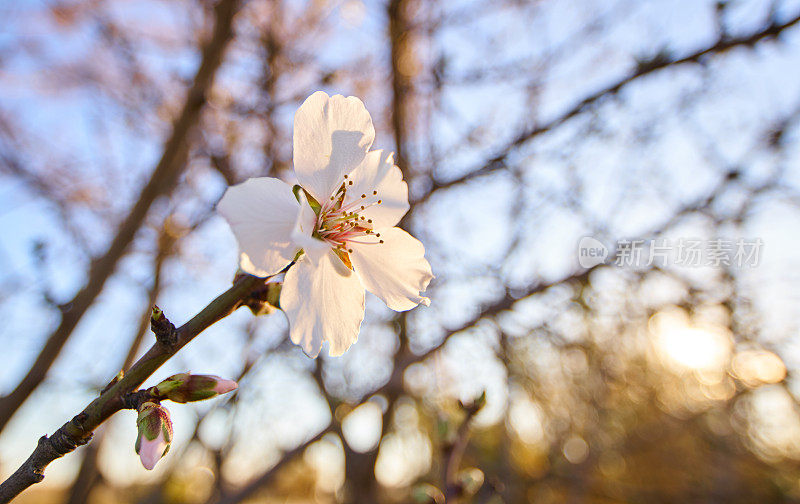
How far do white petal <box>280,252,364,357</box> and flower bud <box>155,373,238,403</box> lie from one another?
0.12m

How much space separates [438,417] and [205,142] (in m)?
1.77

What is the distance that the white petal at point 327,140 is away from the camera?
2.54 feet

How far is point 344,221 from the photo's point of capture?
0.90 metres

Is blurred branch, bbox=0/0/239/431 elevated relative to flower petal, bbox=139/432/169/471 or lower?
elevated

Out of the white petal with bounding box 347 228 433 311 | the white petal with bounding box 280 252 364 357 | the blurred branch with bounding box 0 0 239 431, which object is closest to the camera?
the white petal with bounding box 280 252 364 357

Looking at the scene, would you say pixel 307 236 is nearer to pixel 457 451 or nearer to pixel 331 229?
pixel 331 229

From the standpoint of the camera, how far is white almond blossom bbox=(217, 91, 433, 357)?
69 cm

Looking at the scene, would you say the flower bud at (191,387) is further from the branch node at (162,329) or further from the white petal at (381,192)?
the white petal at (381,192)

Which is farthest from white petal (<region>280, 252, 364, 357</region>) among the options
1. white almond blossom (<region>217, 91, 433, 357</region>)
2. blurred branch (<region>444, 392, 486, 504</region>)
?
blurred branch (<region>444, 392, 486, 504</region>)

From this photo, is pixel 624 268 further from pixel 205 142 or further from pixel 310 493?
pixel 310 493

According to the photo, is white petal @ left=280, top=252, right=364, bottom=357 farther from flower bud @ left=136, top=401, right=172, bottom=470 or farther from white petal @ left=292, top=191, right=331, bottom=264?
flower bud @ left=136, top=401, right=172, bottom=470

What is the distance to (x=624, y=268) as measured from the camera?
2.63m

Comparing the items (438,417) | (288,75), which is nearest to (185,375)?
(438,417)

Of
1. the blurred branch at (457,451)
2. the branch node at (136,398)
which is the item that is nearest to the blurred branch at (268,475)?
the blurred branch at (457,451)
